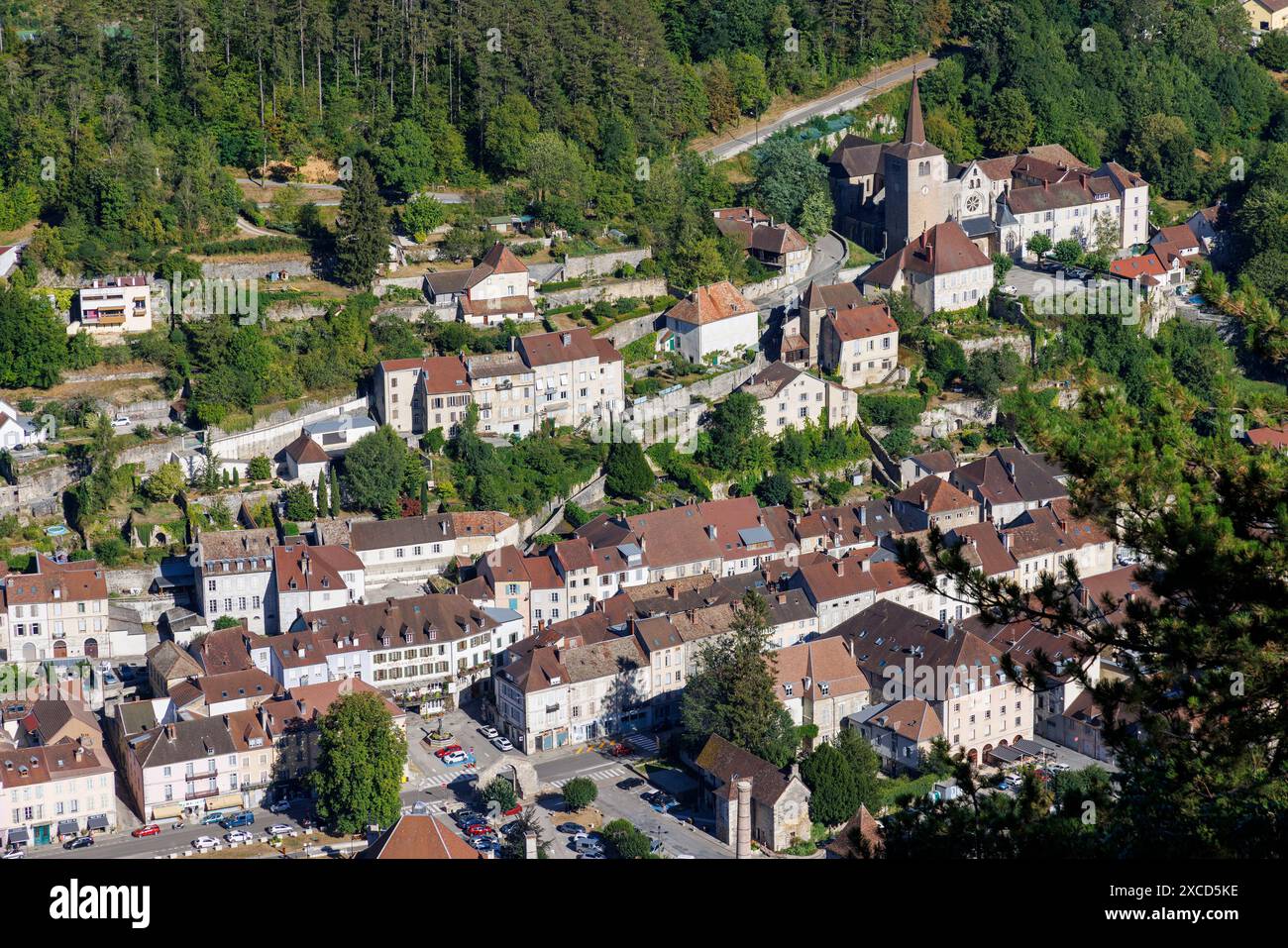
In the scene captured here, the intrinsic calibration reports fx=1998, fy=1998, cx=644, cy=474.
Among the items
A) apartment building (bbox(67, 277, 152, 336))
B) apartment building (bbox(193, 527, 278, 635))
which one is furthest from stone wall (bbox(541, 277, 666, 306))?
apartment building (bbox(193, 527, 278, 635))

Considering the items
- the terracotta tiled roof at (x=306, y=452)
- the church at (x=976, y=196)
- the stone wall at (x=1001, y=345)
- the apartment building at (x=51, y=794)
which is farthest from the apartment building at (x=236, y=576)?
the church at (x=976, y=196)

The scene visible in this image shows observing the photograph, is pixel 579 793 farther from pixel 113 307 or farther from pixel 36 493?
pixel 113 307

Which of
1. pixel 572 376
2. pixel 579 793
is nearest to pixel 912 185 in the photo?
pixel 572 376

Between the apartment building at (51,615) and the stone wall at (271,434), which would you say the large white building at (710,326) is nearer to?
the stone wall at (271,434)

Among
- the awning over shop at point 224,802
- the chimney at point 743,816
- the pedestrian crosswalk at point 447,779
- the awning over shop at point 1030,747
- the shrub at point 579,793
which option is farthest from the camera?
the awning over shop at point 1030,747

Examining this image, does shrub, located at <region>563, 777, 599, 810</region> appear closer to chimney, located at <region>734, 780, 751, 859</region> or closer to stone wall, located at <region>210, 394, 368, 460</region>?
chimney, located at <region>734, 780, 751, 859</region>

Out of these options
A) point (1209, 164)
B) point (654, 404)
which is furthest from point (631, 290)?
point (1209, 164)

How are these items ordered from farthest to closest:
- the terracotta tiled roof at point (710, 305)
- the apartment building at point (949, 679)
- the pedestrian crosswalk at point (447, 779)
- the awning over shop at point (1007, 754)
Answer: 1. the terracotta tiled roof at point (710, 305)
2. the apartment building at point (949, 679)
3. the awning over shop at point (1007, 754)
4. the pedestrian crosswalk at point (447, 779)
